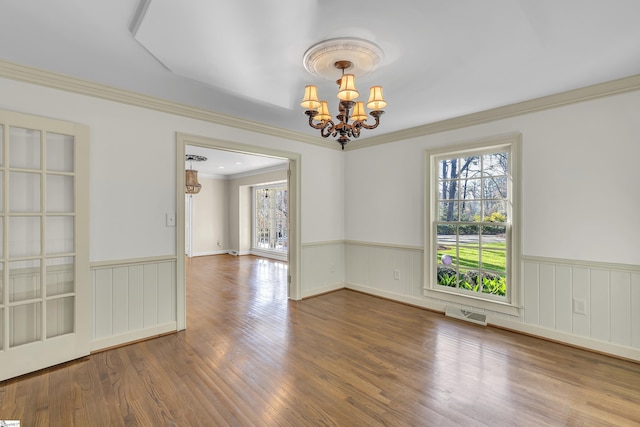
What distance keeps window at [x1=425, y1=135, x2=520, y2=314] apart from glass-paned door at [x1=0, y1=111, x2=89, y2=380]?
3845mm

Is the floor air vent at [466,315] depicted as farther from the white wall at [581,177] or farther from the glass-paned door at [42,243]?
the glass-paned door at [42,243]

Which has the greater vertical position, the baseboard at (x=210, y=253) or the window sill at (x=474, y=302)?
the window sill at (x=474, y=302)

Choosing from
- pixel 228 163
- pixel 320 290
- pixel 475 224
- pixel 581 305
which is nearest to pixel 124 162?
pixel 320 290

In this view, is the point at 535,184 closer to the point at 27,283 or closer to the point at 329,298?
the point at 329,298

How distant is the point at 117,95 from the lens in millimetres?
2885

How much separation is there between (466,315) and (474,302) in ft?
0.61

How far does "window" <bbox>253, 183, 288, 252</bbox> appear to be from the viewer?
8.40m

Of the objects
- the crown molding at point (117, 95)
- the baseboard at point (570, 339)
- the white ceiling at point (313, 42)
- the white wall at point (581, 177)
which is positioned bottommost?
the baseboard at point (570, 339)

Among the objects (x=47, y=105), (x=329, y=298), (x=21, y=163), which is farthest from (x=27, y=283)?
(x=329, y=298)

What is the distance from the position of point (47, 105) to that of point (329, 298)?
3.86m

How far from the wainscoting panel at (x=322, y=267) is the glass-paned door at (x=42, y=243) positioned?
2.67 m

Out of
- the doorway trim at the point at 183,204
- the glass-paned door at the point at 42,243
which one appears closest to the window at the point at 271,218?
the doorway trim at the point at 183,204

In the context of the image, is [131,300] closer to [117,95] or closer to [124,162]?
[124,162]

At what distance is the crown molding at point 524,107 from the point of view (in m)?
2.71
